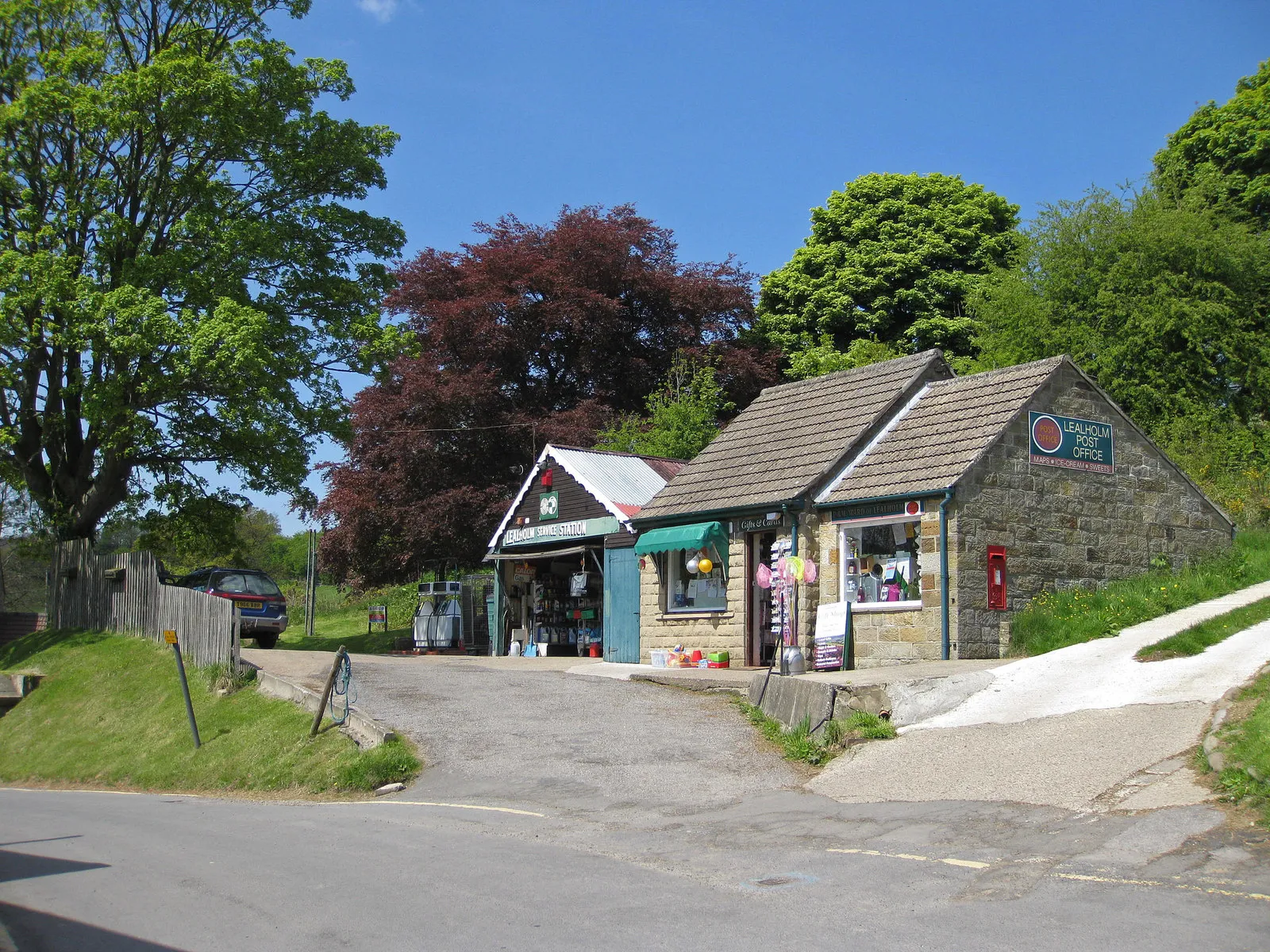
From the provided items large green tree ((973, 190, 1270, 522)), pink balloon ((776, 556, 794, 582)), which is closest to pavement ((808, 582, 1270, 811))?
pink balloon ((776, 556, 794, 582))

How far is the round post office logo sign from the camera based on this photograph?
1781cm

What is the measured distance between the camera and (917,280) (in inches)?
1457

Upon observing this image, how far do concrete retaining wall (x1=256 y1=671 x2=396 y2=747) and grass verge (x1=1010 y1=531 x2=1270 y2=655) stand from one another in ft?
29.1

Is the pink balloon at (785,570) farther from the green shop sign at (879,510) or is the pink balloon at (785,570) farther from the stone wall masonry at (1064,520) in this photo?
the stone wall masonry at (1064,520)

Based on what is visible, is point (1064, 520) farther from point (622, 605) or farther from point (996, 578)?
point (622, 605)

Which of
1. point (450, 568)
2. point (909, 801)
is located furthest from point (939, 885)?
point (450, 568)

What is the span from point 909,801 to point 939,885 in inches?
113

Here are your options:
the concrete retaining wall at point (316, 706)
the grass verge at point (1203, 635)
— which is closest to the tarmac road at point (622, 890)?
the concrete retaining wall at point (316, 706)

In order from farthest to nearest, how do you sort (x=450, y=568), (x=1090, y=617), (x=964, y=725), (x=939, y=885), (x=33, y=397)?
(x=450, y=568), (x=33, y=397), (x=1090, y=617), (x=964, y=725), (x=939, y=885)

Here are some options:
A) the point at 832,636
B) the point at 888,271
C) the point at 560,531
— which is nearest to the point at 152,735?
the point at 560,531

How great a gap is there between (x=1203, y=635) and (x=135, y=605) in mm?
20060

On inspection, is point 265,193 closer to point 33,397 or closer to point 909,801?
point 33,397

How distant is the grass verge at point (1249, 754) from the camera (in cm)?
796

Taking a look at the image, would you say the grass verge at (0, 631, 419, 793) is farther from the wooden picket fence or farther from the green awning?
the green awning
